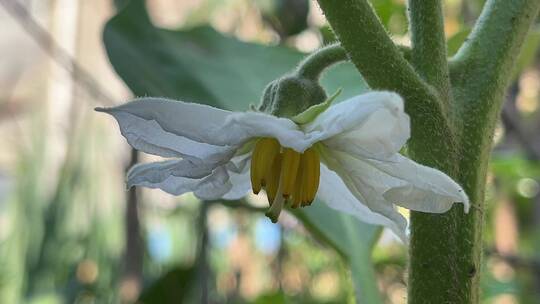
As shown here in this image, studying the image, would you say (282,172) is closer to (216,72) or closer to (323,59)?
(323,59)

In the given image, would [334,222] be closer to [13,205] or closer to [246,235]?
[246,235]

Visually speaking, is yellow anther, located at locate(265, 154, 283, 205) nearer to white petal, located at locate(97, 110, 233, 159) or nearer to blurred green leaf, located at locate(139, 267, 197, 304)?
white petal, located at locate(97, 110, 233, 159)

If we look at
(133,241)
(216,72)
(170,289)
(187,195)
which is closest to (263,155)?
(216,72)

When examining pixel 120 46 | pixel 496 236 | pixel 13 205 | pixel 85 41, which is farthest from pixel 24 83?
pixel 120 46

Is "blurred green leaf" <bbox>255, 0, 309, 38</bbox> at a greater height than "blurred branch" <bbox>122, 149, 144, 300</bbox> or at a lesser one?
greater

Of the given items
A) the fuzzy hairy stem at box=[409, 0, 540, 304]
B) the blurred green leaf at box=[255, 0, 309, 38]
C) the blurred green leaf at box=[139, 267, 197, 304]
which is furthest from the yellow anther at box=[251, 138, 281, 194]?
the blurred green leaf at box=[255, 0, 309, 38]
